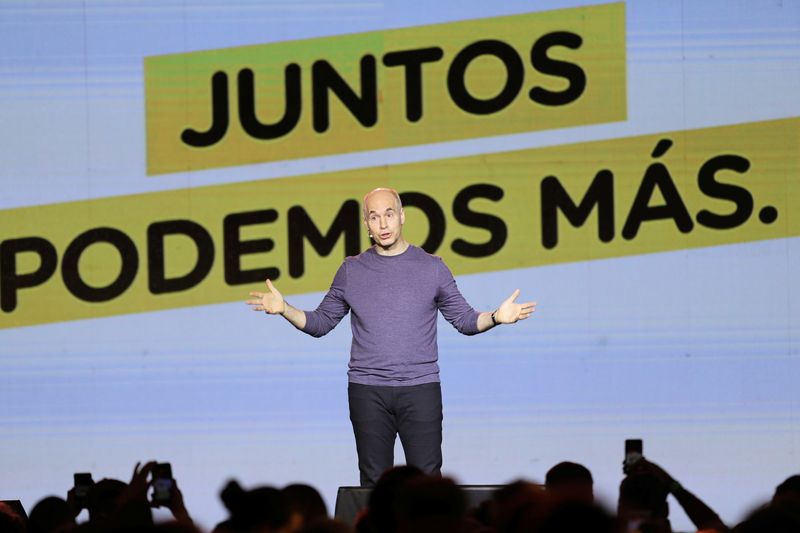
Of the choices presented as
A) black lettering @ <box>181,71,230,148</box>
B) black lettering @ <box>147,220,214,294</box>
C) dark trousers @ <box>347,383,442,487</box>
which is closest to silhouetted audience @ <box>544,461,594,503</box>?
dark trousers @ <box>347,383,442,487</box>

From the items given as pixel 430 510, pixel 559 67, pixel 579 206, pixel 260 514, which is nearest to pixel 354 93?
pixel 559 67

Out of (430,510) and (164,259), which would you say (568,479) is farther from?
(164,259)

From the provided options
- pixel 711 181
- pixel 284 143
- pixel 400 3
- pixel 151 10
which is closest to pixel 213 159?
pixel 284 143

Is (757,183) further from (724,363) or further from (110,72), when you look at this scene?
(110,72)

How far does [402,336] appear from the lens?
409cm

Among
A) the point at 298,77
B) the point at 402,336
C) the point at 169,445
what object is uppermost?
the point at 298,77

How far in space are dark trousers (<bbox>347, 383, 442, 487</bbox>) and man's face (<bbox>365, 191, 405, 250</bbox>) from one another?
495 millimetres

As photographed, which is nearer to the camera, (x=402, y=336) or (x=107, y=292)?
(x=402, y=336)

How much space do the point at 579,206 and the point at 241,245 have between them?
1485 mm

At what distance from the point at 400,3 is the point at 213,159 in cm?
107

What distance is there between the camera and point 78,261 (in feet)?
17.9

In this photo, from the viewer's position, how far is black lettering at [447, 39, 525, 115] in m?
5.41

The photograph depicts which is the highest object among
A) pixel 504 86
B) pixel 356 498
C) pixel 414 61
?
pixel 414 61

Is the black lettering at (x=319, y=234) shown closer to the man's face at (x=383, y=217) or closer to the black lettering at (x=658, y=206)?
the black lettering at (x=658, y=206)
